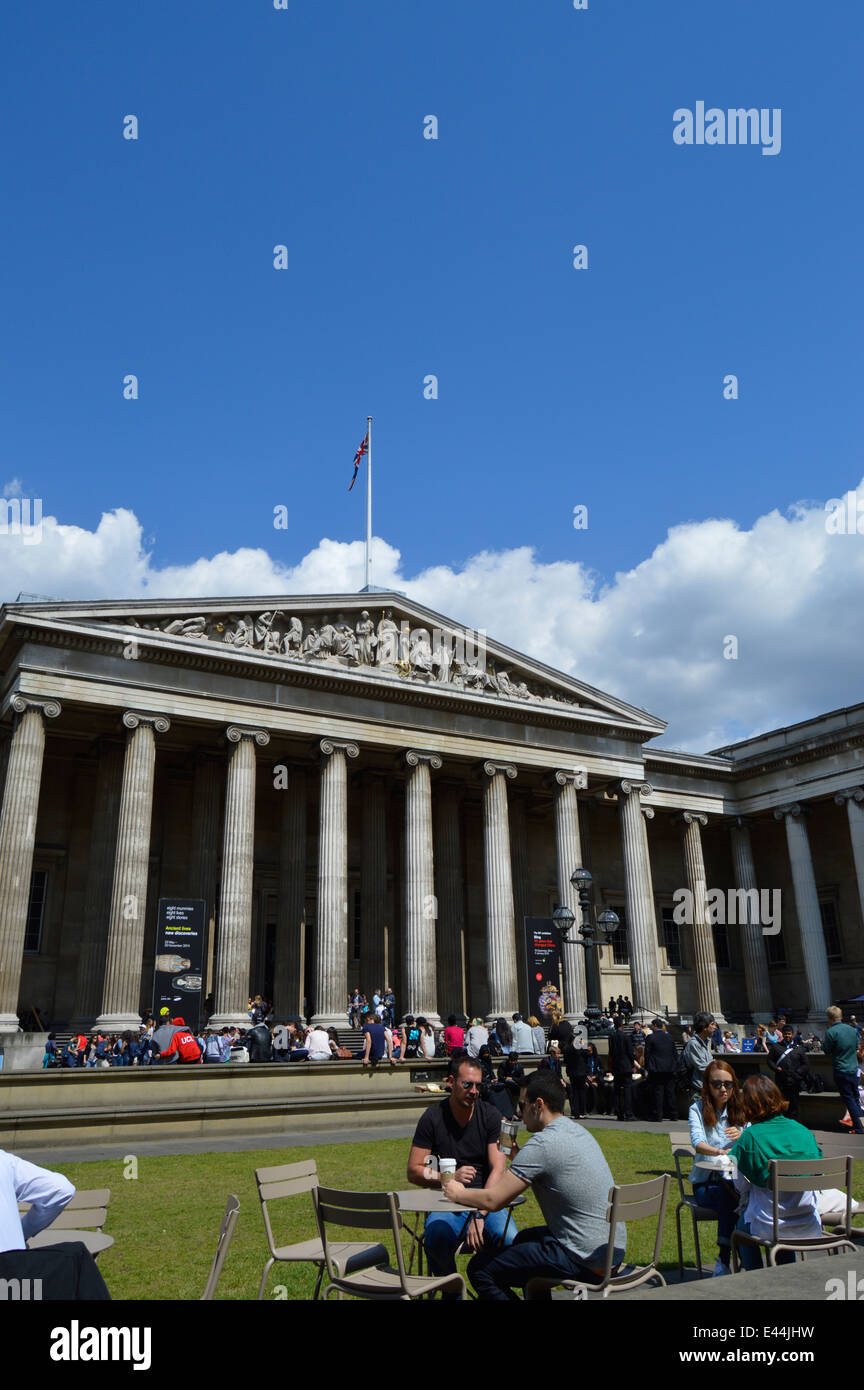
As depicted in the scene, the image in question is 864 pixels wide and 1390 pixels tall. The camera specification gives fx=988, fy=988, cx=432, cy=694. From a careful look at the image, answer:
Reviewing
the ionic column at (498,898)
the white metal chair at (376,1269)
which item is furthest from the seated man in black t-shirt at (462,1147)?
the ionic column at (498,898)

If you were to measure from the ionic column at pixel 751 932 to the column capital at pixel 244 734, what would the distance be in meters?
22.6

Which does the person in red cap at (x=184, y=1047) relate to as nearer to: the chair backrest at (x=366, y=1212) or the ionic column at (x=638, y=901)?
the chair backrest at (x=366, y=1212)

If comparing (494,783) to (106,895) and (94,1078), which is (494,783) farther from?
(94,1078)

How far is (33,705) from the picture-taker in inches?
1101

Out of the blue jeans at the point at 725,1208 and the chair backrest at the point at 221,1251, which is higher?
the chair backrest at the point at 221,1251

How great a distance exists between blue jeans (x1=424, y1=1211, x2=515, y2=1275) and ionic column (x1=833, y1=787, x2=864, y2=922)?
111 feet

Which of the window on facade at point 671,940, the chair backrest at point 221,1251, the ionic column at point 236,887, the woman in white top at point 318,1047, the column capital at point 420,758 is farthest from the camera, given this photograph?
the window on facade at point 671,940

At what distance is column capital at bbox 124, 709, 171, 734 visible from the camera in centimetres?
2938

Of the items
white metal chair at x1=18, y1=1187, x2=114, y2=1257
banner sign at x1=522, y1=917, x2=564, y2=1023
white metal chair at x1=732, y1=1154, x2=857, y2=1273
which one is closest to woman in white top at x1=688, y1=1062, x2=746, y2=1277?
white metal chair at x1=732, y1=1154, x2=857, y2=1273

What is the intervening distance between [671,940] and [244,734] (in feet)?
76.1

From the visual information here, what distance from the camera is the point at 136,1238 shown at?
9625 millimetres

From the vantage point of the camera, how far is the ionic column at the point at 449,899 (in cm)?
3556

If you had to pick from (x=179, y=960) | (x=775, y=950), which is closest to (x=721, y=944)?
(x=775, y=950)

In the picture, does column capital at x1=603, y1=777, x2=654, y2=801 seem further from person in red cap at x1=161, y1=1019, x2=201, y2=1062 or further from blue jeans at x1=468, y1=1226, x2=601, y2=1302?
blue jeans at x1=468, y1=1226, x2=601, y2=1302
